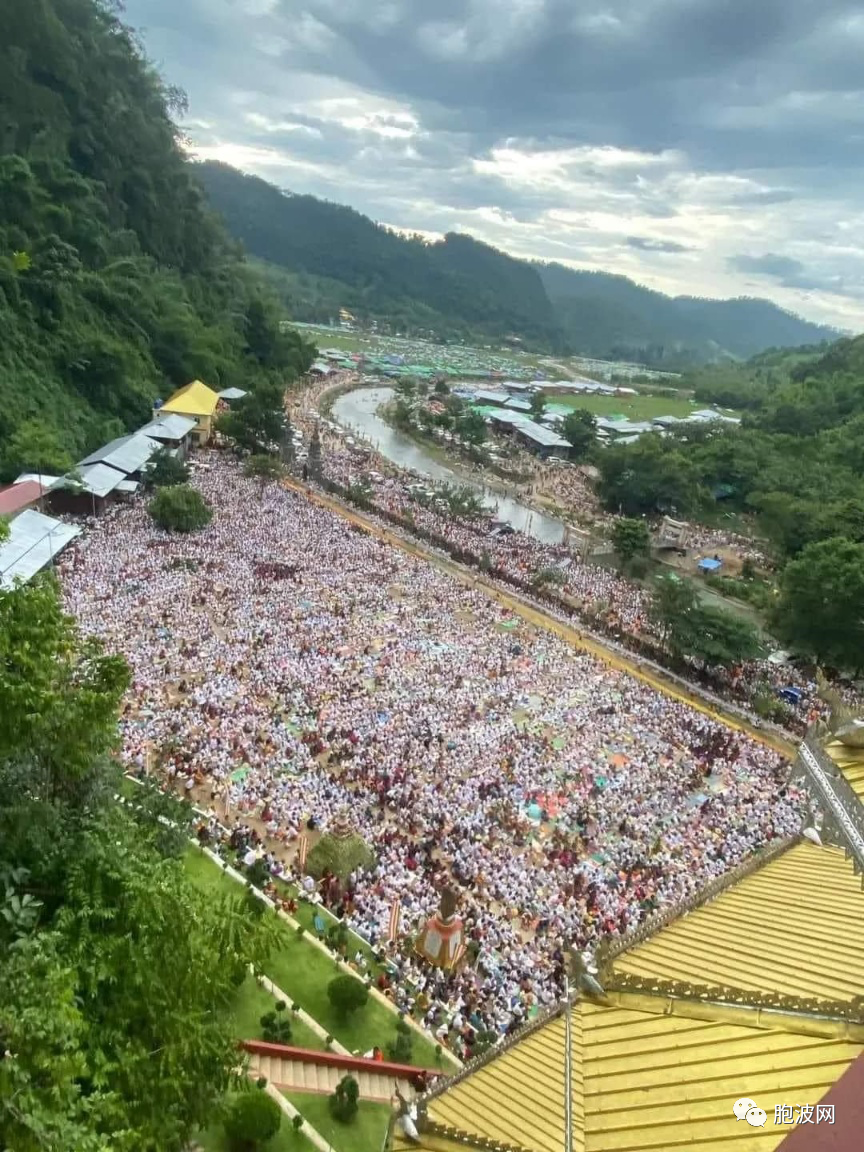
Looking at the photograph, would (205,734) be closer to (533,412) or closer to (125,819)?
(125,819)

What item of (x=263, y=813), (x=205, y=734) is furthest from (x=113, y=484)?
(x=263, y=813)

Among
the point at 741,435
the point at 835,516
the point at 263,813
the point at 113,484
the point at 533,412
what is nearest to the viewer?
the point at 263,813

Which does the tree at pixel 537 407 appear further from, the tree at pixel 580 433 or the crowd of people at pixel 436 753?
the crowd of people at pixel 436 753

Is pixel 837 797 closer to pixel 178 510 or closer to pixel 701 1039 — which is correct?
pixel 701 1039

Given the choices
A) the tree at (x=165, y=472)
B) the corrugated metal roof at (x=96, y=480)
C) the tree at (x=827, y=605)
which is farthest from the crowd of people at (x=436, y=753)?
the tree at (x=827, y=605)

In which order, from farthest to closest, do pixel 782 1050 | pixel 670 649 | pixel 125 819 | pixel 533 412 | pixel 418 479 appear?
1. pixel 533 412
2. pixel 418 479
3. pixel 670 649
4. pixel 125 819
5. pixel 782 1050

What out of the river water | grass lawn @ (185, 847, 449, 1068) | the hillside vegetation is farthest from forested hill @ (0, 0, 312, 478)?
the hillside vegetation

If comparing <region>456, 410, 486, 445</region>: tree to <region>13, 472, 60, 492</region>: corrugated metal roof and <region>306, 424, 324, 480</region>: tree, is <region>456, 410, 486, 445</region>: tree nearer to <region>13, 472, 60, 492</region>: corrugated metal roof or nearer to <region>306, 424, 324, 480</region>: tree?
<region>306, 424, 324, 480</region>: tree
